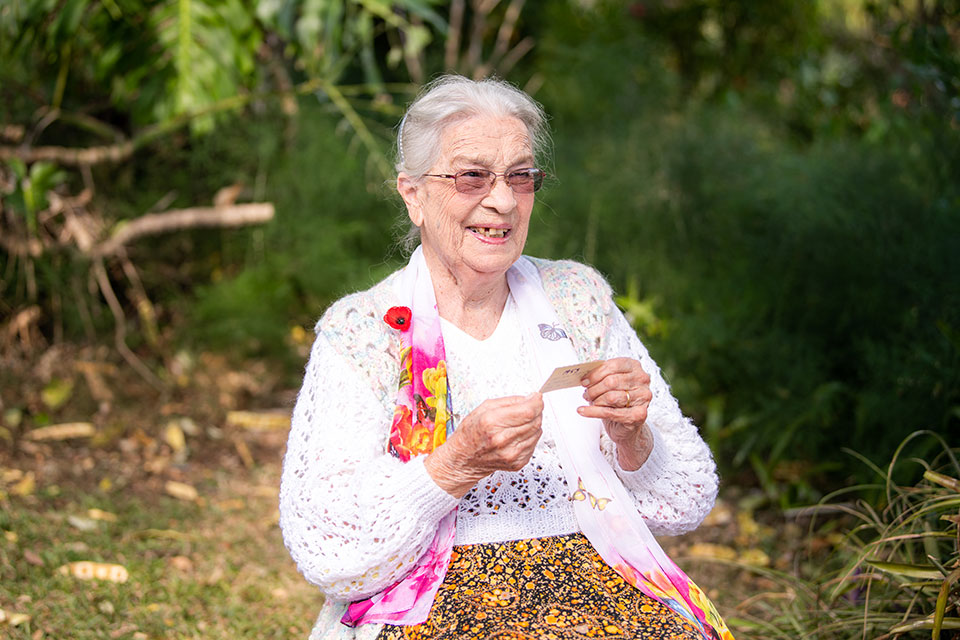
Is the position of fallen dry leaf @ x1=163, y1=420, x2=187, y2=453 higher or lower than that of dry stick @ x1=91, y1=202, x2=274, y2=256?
lower

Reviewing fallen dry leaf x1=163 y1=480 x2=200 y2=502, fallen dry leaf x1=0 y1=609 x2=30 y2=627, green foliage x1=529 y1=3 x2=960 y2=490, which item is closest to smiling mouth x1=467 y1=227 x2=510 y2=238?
green foliage x1=529 y1=3 x2=960 y2=490

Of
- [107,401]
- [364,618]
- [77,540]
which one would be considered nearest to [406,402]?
[364,618]

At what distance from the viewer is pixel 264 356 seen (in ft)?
17.2

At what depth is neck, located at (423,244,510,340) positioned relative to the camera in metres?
2.12

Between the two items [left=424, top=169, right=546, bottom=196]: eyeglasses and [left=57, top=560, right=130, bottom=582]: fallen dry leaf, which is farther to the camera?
[left=57, top=560, right=130, bottom=582]: fallen dry leaf

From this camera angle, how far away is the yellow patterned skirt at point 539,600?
1728 mm

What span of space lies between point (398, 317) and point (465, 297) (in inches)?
8.7

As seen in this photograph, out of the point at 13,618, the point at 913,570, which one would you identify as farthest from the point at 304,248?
the point at 913,570

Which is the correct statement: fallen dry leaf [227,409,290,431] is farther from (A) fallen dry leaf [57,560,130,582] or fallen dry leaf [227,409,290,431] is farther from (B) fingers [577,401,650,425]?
(B) fingers [577,401,650,425]

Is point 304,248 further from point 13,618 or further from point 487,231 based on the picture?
point 487,231

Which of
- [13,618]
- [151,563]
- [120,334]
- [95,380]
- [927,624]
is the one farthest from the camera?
[120,334]

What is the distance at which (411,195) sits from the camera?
7.04 feet

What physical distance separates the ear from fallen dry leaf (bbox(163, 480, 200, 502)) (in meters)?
2.29

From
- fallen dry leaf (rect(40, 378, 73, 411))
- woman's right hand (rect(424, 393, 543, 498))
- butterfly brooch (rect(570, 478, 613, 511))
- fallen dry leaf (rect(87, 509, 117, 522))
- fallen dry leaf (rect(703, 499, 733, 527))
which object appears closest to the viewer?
woman's right hand (rect(424, 393, 543, 498))
